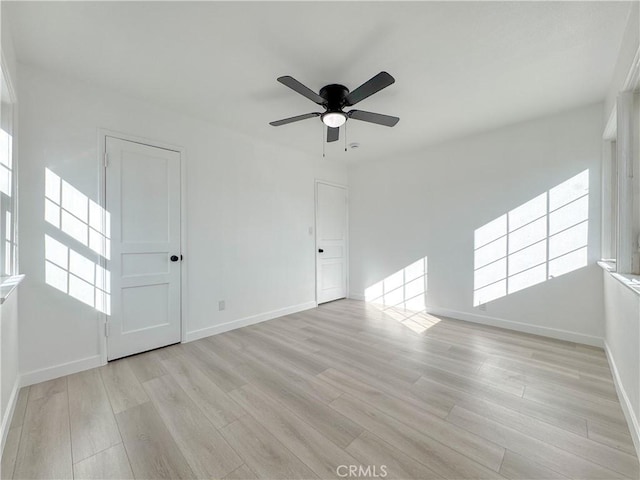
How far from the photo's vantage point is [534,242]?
3.19 metres

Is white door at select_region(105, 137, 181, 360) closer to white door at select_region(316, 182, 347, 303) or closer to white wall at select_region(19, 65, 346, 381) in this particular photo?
white wall at select_region(19, 65, 346, 381)

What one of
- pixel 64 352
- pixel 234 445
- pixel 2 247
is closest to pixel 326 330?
pixel 234 445

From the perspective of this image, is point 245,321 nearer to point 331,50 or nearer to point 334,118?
point 334,118

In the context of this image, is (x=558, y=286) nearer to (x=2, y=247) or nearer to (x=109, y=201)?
(x=109, y=201)

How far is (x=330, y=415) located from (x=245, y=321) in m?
2.10

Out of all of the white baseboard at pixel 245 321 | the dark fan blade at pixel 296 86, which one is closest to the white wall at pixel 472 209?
the white baseboard at pixel 245 321

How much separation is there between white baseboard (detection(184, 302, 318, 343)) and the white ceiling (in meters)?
2.54

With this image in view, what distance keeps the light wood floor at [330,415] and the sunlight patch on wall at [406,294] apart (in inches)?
42.8

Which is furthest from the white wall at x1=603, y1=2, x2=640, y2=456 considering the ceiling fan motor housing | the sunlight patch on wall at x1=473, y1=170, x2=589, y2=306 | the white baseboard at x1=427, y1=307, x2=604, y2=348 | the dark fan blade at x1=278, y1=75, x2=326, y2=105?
the dark fan blade at x1=278, y1=75, x2=326, y2=105

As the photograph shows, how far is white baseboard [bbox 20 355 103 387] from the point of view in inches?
83.5

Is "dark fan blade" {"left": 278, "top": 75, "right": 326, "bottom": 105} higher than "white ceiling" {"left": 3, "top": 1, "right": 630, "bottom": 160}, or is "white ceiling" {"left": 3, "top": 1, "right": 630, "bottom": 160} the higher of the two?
"white ceiling" {"left": 3, "top": 1, "right": 630, "bottom": 160}

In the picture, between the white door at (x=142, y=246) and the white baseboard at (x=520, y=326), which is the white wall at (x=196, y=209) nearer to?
the white door at (x=142, y=246)

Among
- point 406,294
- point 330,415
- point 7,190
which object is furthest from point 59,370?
point 406,294

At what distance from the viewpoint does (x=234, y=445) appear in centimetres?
151
